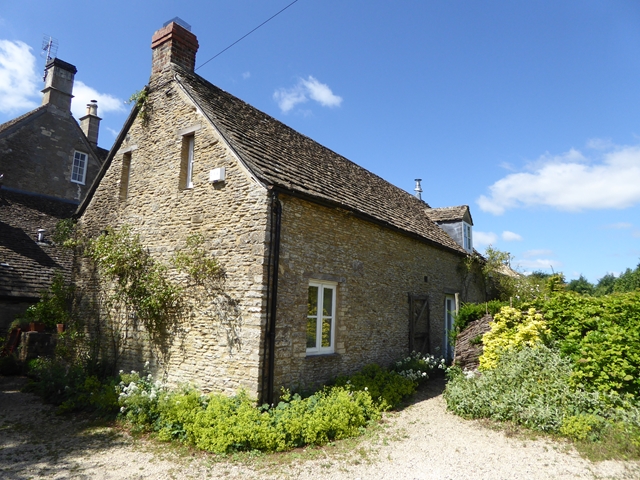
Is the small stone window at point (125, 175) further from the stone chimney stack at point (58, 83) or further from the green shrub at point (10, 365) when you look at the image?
the stone chimney stack at point (58, 83)

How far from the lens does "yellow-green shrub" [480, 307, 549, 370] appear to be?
930 cm

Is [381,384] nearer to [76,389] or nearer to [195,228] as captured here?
[195,228]

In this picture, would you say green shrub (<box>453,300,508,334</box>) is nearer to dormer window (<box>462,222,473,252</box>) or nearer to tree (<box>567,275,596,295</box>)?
dormer window (<box>462,222,473,252</box>)

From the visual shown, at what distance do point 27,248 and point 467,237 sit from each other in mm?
18053

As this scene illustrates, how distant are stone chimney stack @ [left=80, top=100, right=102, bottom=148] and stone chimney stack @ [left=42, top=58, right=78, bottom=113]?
2.34 meters

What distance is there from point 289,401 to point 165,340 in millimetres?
3185

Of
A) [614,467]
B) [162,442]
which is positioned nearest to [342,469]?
[162,442]

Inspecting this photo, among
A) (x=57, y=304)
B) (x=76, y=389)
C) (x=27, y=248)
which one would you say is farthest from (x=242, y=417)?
(x=27, y=248)

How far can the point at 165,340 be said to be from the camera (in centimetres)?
938

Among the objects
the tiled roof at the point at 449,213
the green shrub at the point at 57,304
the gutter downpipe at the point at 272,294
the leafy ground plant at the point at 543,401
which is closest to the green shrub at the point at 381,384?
the leafy ground plant at the point at 543,401

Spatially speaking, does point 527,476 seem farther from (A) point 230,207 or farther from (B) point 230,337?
(A) point 230,207

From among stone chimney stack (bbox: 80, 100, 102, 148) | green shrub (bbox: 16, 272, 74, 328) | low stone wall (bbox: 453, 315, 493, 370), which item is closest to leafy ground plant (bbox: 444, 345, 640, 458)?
low stone wall (bbox: 453, 315, 493, 370)

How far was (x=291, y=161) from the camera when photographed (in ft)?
36.5

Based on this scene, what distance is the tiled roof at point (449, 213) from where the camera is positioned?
63.5ft
